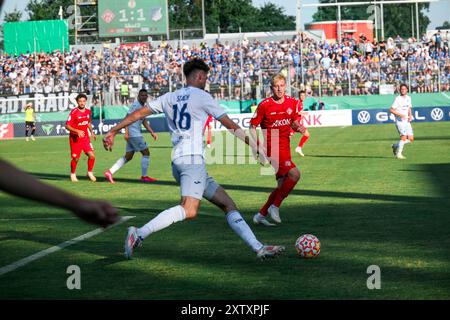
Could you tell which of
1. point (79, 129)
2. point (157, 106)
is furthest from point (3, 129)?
point (157, 106)

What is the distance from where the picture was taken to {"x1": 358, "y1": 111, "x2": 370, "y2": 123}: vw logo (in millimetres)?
48969

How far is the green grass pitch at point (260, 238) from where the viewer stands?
7.98 m

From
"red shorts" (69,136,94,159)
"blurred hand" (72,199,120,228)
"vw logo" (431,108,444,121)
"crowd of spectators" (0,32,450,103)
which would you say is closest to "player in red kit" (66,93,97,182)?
"red shorts" (69,136,94,159)

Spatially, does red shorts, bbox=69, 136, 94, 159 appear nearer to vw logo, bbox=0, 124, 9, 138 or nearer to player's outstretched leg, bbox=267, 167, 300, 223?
player's outstretched leg, bbox=267, 167, 300, 223

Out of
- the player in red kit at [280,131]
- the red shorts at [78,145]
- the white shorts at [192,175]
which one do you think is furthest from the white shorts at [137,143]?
the white shorts at [192,175]

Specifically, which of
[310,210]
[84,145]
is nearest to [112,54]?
[84,145]

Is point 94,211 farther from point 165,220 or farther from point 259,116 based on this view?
point 259,116

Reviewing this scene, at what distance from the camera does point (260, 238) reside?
441 inches

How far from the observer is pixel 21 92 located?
52219mm

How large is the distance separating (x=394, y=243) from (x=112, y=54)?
48.8 meters

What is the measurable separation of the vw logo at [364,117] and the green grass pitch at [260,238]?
26963 millimetres

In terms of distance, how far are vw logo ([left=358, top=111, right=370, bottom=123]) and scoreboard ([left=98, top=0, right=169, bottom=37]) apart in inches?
688

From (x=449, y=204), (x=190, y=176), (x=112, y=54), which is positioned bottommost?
(x=449, y=204)
